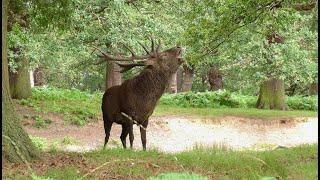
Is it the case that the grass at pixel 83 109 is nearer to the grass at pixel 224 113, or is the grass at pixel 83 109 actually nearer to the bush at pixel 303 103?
the grass at pixel 224 113

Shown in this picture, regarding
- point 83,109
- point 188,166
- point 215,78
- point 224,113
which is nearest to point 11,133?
point 188,166

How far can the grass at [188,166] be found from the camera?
6641mm

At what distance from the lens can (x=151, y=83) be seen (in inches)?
439

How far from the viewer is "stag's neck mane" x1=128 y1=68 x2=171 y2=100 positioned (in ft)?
36.6

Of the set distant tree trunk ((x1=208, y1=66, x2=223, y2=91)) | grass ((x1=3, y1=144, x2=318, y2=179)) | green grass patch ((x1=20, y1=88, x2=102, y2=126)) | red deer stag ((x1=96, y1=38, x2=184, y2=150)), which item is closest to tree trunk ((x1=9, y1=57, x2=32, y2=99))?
green grass patch ((x1=20, y1=88, x2=102, y2=126))

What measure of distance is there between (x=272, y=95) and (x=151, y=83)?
1524cm

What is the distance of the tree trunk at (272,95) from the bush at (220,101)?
42.9 inches

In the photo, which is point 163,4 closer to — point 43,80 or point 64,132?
point 64,132

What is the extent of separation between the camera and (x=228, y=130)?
19.9m

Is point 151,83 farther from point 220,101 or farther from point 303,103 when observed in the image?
point 303,103

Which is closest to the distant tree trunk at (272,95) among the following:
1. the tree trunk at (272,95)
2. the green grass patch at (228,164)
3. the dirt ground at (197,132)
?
the tree trunk at (272,95)

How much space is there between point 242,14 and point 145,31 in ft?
29.1

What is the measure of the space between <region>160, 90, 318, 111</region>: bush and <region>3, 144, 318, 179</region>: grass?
17697 mm

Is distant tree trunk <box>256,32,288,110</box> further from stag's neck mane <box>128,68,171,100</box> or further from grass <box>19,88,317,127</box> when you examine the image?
stag's neck mane <box>128,68,171,100</box>
